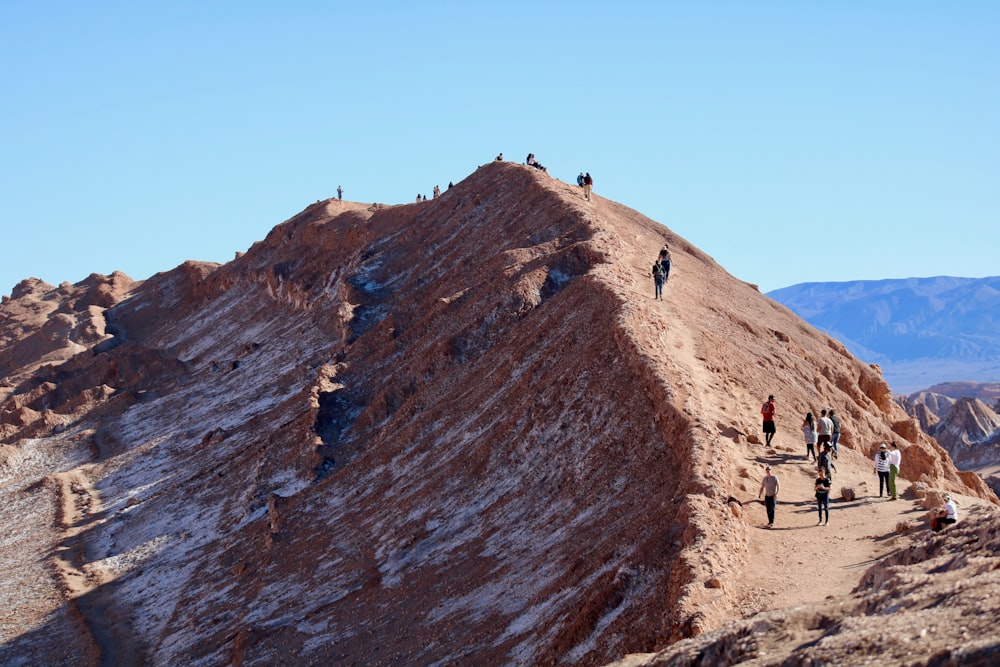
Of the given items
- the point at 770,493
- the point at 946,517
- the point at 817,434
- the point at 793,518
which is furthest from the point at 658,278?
the point at 946,517

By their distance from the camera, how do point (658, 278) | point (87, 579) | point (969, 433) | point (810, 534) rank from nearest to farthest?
point (810, 534) < point (658, 278) < point (87, 579) < point (969, 433)

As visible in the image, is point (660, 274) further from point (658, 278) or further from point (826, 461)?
point (826, 461)

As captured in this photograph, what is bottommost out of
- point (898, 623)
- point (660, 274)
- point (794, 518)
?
point (898, 623)

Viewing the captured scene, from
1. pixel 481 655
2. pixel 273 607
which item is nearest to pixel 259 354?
pixel 273 607

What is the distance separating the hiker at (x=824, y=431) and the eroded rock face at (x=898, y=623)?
7.96 meters

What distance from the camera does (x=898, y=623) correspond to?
40.8 feet

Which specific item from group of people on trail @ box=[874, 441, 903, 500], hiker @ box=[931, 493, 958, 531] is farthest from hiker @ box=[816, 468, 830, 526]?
hiker @ box=[931, 493, 958, 531]

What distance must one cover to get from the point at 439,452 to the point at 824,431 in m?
11.5

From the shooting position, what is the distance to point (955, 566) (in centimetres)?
1491

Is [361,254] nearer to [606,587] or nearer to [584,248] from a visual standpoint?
[584,248]

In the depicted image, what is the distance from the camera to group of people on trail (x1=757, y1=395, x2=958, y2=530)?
2150cm

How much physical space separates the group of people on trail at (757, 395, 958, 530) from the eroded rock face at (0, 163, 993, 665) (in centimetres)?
65

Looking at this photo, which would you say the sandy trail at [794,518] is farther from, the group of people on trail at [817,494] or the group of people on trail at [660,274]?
the group of people on trail at [660,274]

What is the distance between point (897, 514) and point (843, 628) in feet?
32.3
